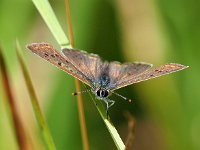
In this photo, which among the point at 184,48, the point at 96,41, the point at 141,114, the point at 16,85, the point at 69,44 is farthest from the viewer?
the point at 141,114

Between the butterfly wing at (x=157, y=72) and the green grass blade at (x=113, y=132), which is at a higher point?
the butterfly wing at (x=157, y=72)

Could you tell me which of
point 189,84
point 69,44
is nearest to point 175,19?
point 189,84

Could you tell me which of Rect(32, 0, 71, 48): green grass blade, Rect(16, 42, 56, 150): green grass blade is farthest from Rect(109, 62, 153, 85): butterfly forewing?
Rect(16, 42, 56, 150): green grass blade

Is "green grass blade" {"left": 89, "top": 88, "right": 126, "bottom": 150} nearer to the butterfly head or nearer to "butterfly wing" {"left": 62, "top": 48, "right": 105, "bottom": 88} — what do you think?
the butterfly head

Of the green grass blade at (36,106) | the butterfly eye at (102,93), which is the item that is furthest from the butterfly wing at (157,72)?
the green grass blade at (36,106)

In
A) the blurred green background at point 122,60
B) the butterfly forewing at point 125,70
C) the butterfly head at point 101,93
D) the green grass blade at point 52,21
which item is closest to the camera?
the green grass blade at point 52,21

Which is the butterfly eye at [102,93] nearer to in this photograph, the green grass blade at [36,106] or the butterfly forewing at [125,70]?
the butterfly forewing at [125,70]

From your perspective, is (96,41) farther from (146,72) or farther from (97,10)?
(146,72)
